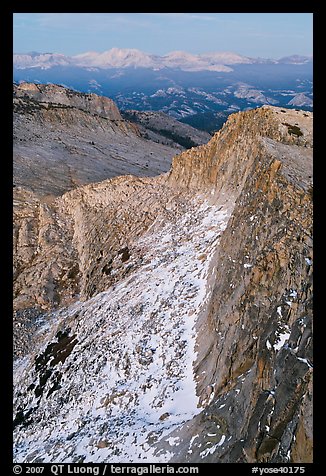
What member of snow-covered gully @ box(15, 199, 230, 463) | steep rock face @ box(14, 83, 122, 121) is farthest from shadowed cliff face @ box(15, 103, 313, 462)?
steep rock face @ box(14, 83, 122, 121)

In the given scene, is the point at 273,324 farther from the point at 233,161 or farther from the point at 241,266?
the point at 233,161

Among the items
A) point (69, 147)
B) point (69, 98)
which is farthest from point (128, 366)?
point (69, 98)

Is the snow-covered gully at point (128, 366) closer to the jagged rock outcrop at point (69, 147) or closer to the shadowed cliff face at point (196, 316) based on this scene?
the shadowed cliff face at point (196, 316)

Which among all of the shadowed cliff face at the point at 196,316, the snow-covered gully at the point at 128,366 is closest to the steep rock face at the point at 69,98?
the shadowed cliff face at the point at 196,316

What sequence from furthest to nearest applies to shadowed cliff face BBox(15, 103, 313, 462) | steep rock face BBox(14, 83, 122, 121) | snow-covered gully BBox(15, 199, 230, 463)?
steep rock face BBox(14, 83, 122, 121) → snow-covered gully BBox(15, 199, 230, 463) → shadowed cliff face BBox(15, 103, 313, 462)

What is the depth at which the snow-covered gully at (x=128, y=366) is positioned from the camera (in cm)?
1266

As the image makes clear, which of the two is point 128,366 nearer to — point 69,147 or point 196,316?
point 196,316

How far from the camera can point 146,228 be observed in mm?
27141

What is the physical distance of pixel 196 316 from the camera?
1616cm

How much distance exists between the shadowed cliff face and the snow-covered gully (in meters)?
0.07

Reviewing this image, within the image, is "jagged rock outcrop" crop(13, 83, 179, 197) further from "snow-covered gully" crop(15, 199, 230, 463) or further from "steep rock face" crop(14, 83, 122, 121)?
"snow-covered gully" crop(15, 199, 230, 463)

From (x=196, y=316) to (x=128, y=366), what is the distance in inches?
137

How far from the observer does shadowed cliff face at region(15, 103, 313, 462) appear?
9141 millimetres
